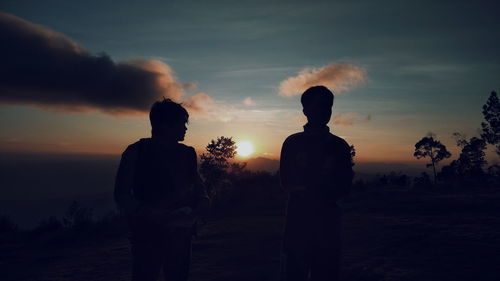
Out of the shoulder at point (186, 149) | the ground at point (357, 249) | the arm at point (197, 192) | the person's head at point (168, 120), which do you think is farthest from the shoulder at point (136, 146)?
the ground at point (357, 249)

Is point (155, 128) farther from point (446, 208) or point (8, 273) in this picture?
point (446, 208)

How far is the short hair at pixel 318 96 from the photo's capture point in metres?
3.04

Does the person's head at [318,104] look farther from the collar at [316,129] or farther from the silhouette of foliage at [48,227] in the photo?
the silhouette of foliage at [48,227]

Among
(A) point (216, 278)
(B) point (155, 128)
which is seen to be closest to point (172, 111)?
(B) point (155, 128)

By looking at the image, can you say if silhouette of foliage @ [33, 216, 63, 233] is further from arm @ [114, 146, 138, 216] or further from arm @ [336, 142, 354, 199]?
arm @ [336, 142, 354, 199]

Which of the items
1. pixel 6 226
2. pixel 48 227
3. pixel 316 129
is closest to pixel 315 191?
pixel 316 129

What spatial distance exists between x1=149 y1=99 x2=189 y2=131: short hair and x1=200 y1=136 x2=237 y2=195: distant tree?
1079 inches

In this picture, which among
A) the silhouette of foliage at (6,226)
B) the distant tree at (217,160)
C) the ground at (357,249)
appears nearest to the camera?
the ground at (357,249)

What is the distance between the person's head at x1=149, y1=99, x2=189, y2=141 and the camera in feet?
9.52

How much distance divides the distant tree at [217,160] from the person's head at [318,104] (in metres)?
27.4

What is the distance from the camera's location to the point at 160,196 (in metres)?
2.81

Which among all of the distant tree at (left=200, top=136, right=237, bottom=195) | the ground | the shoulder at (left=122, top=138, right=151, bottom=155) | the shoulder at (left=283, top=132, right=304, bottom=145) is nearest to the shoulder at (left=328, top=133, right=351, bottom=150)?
the shoulder at (left=283, top=132, right=304, bottom=145)

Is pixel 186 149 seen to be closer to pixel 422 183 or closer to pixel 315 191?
pixel 315 191

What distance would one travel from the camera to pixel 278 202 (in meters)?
A: 15.0
